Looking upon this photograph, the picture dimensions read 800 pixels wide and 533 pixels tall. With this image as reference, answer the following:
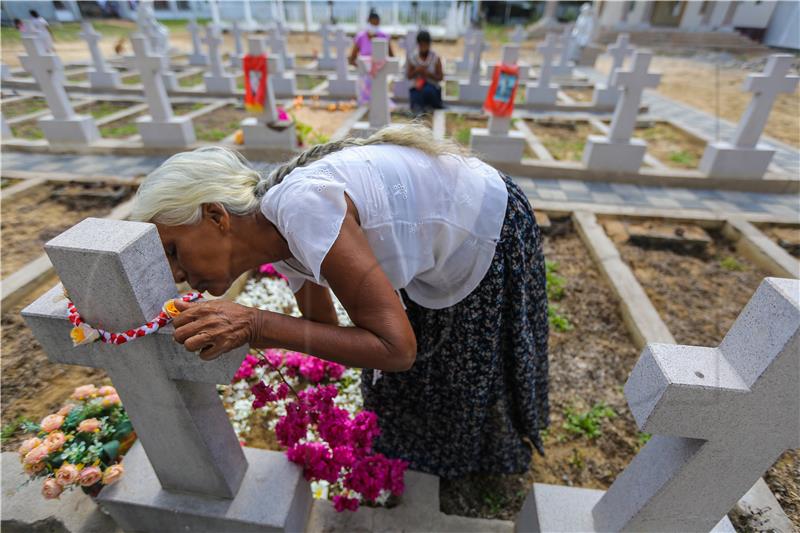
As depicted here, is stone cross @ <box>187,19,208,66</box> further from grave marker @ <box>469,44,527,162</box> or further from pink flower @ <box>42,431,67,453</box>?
pink flower @ <box>42,431,67,453</box>

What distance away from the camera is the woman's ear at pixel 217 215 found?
3.59 ft

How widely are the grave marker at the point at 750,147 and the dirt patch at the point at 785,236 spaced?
1.56 meters

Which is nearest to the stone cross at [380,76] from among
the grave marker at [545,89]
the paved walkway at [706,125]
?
the grave marker at [545,89]

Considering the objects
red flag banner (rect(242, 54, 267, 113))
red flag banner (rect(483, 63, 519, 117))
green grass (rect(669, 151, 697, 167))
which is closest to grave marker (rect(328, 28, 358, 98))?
red flag banner (rect(242, 54, 267, 113))

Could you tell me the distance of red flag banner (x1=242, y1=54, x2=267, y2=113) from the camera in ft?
18.2

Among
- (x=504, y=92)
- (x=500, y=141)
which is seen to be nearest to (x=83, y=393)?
(x=500, y=141)

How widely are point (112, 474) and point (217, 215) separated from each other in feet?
3.55

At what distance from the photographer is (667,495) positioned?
108 centimetres

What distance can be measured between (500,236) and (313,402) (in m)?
0.88

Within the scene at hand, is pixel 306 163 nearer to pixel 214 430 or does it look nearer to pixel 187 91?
pixel 214 430

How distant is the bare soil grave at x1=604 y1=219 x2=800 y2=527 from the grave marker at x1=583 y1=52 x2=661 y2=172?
5.65 feet

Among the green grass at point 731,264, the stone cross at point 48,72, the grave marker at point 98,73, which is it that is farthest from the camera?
the grave marker at point 98,73

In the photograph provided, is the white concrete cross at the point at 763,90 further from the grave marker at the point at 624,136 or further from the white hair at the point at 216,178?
the white hair at the point at 216,178

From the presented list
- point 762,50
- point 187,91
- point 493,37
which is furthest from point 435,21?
point 762,50
